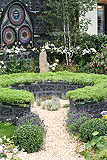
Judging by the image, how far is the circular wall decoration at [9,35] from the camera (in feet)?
35.7

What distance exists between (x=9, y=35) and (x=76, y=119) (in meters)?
6.26

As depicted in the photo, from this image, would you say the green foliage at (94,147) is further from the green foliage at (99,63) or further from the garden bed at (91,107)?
the green foliage at (99,63)

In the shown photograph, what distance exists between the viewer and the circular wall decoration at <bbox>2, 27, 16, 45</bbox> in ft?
35.7

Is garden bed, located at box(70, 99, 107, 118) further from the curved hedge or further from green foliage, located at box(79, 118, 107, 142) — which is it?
green foliage, located at box(79, 118, 107, 142)

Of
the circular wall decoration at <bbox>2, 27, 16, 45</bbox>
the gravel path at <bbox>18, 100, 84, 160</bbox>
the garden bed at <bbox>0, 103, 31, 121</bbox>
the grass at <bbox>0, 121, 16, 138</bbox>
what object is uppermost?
the circular wall decoration at <bbox>2, 27, 16, 45</bbox>

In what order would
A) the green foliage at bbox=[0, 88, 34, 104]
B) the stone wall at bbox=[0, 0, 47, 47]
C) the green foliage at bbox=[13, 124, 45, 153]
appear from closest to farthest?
the green foliage at bbox=[13, 124, 45, 153], the green foliage at bbox=[0, 88, 34, 104], the stone wall at bbox=[0, 0, 47, 47]

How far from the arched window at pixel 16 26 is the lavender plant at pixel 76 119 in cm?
571

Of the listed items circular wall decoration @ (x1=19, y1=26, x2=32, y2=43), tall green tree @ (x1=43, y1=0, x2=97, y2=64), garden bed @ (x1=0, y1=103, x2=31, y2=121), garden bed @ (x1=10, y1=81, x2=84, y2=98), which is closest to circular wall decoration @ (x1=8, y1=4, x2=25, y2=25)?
circular wall decoration @ (x1=19, y1=26, x2=32, y2=43)

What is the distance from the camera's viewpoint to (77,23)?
1148 cm

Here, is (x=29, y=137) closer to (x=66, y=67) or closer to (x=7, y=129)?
(x=7, y=129)

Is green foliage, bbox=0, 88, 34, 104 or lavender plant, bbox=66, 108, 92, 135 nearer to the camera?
lavender plant, bbox=66, 108, 92, 135

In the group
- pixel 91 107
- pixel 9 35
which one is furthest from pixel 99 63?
pixel 91 107

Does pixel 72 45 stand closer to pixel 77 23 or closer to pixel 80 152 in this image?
pixel 77 23

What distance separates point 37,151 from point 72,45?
7.18 m
